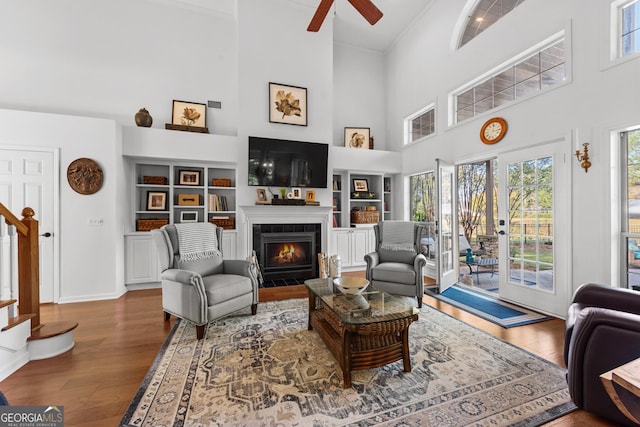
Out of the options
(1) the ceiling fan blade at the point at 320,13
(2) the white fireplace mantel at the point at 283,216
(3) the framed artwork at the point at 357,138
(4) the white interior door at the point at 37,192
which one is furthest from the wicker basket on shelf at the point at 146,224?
(3) the framed artwork at the point at 357,138

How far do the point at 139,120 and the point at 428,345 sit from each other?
480 cm

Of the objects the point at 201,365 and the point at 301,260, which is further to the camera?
the point at 301,260

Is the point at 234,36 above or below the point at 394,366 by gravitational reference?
above

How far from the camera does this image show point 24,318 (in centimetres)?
212

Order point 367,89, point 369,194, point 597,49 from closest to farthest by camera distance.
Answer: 1. point 597,49
2. point 369,194
3. point 367,89

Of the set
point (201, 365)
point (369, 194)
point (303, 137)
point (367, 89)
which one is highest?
point (367, 89)

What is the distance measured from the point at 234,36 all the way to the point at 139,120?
2276 mm

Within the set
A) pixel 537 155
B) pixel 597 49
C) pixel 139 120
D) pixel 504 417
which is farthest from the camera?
pixel 139 120

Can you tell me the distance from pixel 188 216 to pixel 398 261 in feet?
11.4

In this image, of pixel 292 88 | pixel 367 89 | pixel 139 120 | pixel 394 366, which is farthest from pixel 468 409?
pixel 367 89

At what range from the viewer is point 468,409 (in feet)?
5.17

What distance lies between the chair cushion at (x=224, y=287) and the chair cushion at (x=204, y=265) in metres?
0.12

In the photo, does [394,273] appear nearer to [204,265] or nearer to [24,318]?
[204,265]

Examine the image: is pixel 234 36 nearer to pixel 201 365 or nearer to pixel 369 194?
pixel 369 194
